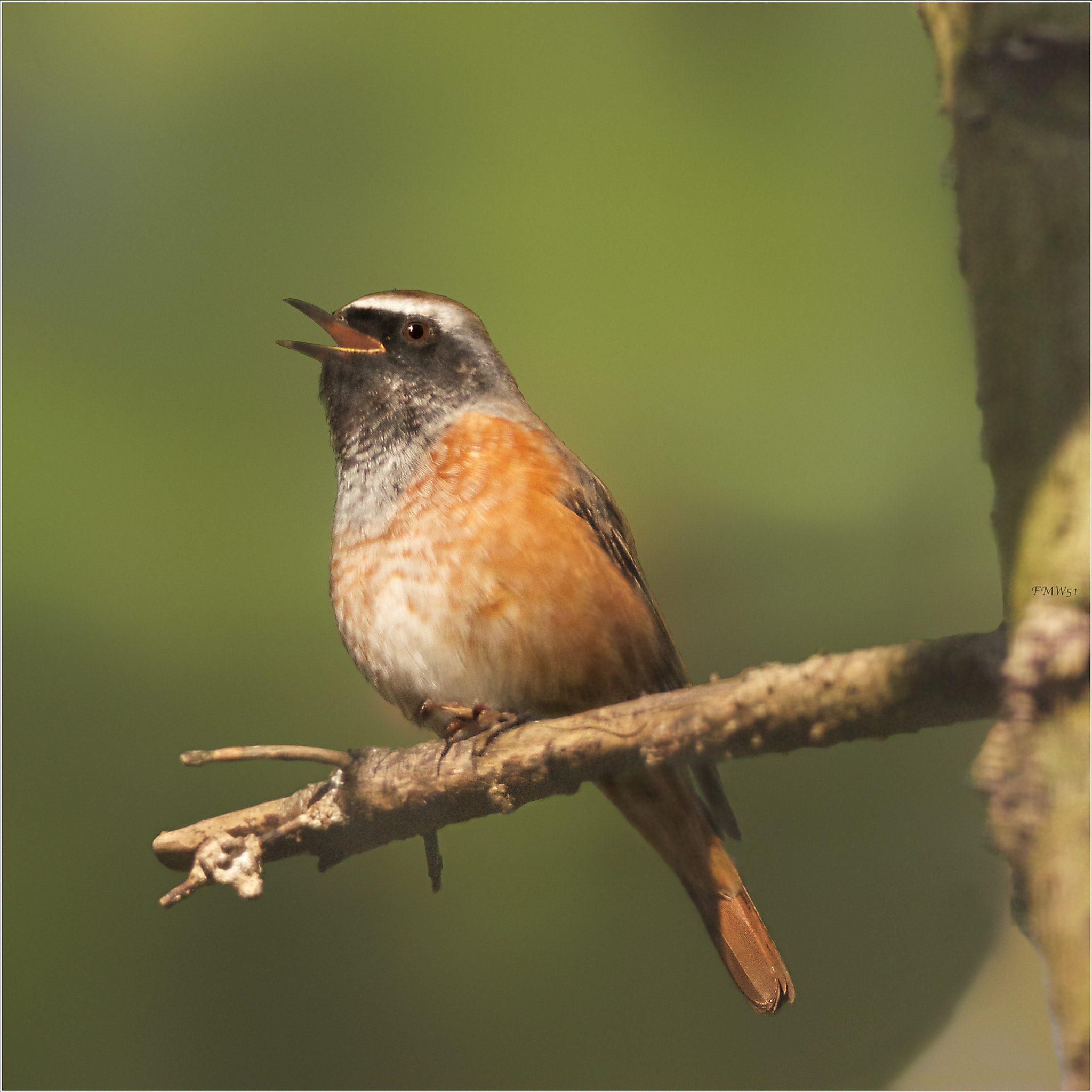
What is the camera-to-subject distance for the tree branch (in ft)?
2.93

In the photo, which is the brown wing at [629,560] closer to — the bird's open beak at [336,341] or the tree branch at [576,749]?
the tree branch at [576,749]

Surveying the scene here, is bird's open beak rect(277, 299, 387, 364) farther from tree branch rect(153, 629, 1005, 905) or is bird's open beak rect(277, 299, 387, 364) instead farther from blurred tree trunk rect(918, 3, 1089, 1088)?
blurred tree trunk rect(918, 3, 1089, 1088)

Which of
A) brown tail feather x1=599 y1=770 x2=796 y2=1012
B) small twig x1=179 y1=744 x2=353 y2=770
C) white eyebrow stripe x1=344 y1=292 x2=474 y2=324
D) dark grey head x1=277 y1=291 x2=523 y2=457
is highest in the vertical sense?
white eyebrow stripe x1=344 y1=292 x2=474 y2=324

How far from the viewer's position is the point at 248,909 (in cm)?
183

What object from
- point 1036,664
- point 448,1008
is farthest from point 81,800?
point 1036,664

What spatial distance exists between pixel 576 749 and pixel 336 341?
886 mm

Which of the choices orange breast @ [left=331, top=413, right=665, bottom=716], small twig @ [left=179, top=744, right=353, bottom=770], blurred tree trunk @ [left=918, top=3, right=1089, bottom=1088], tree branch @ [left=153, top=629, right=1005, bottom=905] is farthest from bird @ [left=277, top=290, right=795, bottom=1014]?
blurred tree trunk @ [left=918, top=3, right=1089, bottom=1088]

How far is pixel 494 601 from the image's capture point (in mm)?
1412

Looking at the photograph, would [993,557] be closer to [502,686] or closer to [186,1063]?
[502,686]

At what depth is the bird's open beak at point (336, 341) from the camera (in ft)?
5.09

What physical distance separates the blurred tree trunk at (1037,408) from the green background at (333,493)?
1.15ft

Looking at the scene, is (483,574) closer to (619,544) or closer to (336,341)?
(619,544)

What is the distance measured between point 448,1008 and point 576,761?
35.4 inches

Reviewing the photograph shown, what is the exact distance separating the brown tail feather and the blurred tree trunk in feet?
1.62
